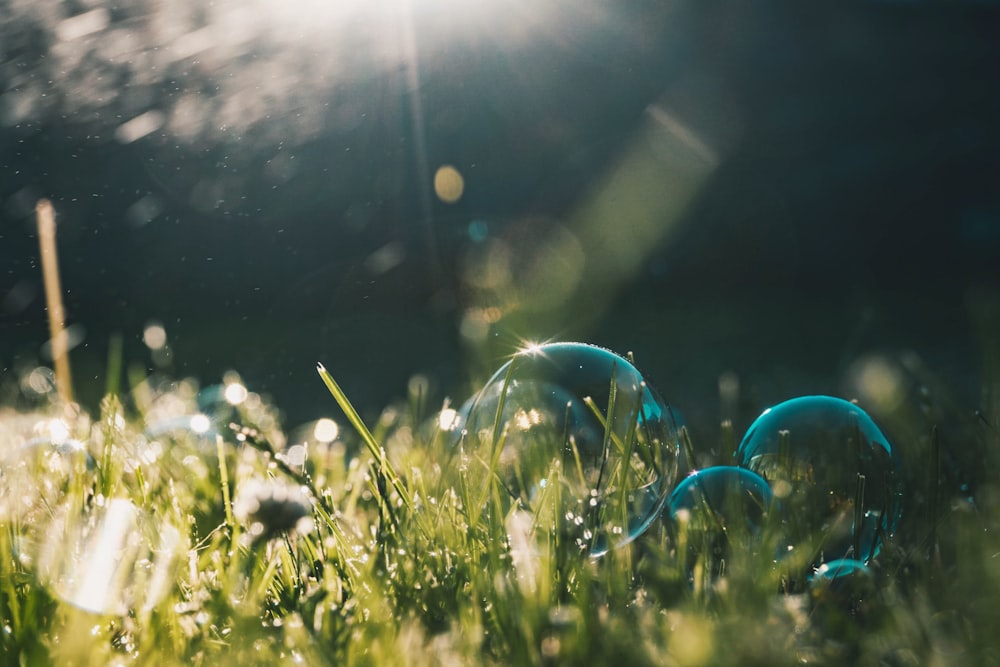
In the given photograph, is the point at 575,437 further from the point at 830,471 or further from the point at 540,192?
the point at 540,192

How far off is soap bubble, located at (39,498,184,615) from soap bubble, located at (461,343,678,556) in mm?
496

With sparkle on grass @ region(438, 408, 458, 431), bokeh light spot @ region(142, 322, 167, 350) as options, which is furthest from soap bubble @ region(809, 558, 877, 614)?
bokeh light spot @ region(142, 322, 167, 350)

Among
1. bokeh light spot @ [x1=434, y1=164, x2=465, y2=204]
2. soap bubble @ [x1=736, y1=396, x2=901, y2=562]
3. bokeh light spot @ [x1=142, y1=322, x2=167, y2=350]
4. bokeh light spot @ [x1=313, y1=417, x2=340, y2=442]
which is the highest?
soap bubble @ [x1=736, y1=396, x2=901, y2=562]

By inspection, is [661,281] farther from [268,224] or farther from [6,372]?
[6,372]

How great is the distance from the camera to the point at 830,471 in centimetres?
162

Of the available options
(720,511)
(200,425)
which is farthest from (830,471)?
(200,425)

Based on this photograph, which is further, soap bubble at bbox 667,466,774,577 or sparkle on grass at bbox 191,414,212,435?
sparkle on grass at bbox 191,414,212,435

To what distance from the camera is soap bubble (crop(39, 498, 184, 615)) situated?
1157 mm

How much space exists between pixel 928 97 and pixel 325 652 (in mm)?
6387

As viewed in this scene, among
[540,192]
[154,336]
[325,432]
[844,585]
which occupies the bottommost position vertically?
[154,336]

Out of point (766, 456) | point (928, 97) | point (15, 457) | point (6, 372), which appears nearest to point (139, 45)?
point (15, 457)

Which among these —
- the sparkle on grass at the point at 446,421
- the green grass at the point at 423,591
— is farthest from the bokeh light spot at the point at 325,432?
the green grass at the point at 423,591

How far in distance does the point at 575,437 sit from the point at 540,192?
513 cm

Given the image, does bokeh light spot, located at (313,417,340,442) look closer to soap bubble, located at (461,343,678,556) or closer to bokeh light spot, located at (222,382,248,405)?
bokeh light spot, located at (222,382,248,405)
